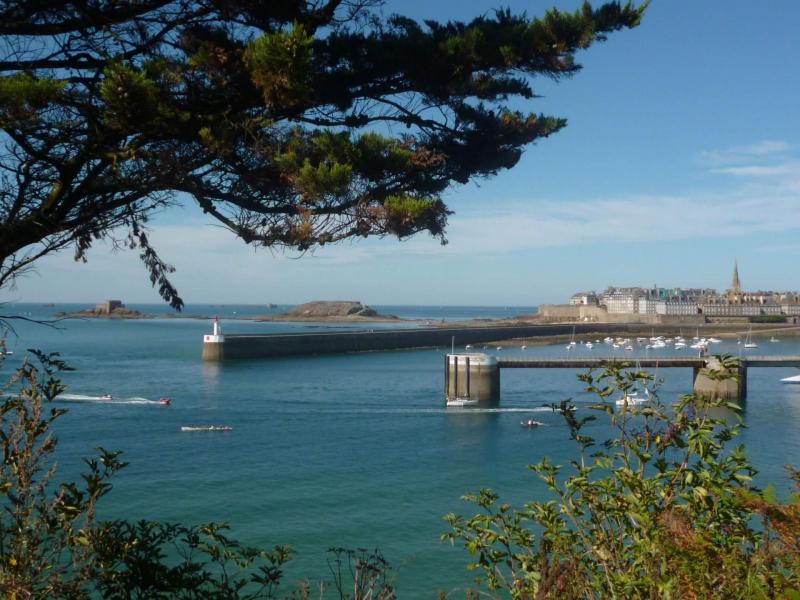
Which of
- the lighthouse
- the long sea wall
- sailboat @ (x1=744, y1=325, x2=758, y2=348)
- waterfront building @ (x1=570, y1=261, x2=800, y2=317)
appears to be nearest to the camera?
the lighthouse

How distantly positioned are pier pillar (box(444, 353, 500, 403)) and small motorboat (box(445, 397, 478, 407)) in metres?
0.36

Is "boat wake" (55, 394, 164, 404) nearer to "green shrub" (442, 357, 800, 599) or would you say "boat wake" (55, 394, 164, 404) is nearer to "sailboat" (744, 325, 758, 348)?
"green shrub" (442, 357, 800, 599)

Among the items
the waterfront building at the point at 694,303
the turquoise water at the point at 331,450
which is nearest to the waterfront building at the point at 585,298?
the waterfront building at the point at 694,303

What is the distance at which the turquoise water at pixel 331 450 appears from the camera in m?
14.1

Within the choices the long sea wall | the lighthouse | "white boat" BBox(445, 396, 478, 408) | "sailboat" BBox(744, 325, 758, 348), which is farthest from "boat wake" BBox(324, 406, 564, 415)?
"sailboat" BBox(744, 325, 758, 348)

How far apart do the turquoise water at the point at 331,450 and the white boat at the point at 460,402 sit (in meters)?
0.73

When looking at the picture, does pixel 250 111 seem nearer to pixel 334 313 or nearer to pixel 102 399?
pixel 102 399

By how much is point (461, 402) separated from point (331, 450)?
10639mm

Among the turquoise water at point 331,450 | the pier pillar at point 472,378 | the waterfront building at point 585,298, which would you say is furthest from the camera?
the waterfront building at point 585,298

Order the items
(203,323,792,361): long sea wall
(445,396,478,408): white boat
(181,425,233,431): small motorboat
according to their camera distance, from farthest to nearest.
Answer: (203,323,792,361): long sea wall
(445,396,478,408): white boat
(181,425,233,431): small motorboat

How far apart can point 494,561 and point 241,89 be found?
10.3 feet

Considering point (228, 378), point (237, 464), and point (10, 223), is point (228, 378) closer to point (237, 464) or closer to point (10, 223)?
point (237, 464)

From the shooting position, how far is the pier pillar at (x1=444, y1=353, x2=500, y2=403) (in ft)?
107

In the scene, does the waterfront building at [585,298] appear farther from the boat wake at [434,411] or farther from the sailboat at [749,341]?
the boat wake at [434,411]
